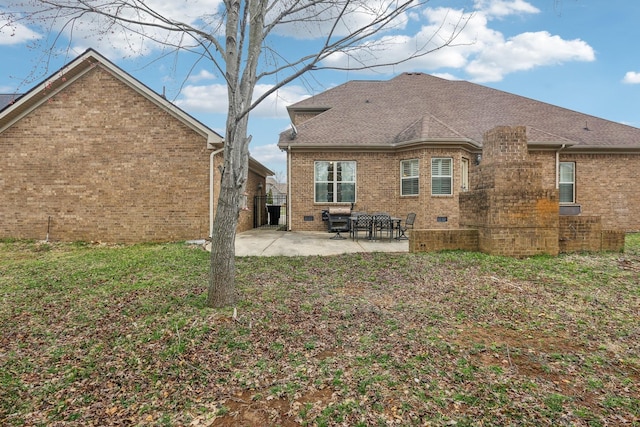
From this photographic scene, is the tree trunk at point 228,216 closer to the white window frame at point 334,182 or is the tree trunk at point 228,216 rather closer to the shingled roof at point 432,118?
the shingled roof at point 432,118

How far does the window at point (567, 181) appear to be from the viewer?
1436cm

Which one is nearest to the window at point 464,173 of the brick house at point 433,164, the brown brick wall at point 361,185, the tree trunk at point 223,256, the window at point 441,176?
the brick house at point 433,164

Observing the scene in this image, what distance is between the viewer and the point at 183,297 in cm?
507

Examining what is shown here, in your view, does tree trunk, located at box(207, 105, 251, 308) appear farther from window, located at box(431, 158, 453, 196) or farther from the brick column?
window, located at box(431, 158, 453, 196)

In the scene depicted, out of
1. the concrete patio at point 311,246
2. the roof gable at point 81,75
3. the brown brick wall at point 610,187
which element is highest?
the roof gable at point 81,75

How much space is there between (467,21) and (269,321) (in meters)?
4.36

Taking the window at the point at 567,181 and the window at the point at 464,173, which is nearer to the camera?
the window at the point at 464,173

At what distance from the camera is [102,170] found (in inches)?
425

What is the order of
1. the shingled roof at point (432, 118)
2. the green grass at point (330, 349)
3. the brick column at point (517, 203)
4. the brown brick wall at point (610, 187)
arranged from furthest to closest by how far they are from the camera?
the brown brick wall at point (610, 187) → the shingled roof at point (432, 118) → the brick column at point (517, 203) → the green grass at point (330, 349)

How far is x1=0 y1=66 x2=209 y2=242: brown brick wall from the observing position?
35.0ft

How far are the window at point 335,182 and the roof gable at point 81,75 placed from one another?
4690mm

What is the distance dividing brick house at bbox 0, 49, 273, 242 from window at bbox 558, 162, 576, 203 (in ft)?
46.4

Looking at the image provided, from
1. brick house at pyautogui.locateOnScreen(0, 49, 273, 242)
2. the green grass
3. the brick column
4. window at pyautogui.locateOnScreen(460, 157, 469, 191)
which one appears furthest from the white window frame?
the green grass

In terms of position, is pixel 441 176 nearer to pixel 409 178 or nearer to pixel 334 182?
pixel 409 178
